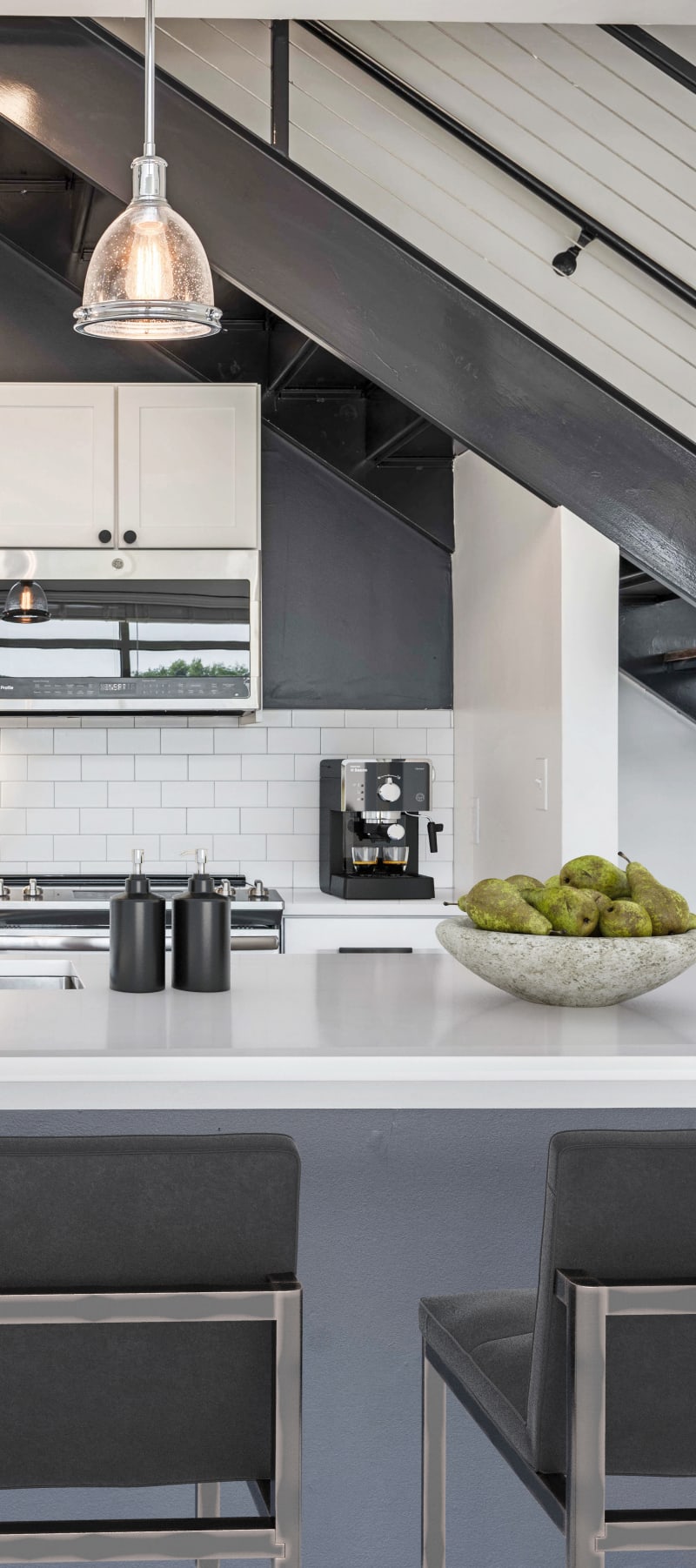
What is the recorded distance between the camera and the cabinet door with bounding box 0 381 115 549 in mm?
4371

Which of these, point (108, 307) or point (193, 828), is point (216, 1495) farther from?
point (193, 828)

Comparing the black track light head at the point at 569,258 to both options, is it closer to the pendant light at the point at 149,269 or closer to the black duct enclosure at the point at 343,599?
the black duct enclosure at the point at 343,599

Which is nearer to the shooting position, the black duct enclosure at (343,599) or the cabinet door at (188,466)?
the cabinet door at (188,466)

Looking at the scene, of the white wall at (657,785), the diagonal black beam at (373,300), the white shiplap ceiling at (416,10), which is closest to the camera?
the white shiplap ceiling at (416,10)

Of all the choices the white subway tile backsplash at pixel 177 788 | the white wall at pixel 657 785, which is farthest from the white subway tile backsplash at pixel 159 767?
the white wall at pixel 657 785

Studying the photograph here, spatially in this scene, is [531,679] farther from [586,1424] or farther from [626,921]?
[586,1424]

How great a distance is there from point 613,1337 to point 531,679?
2.72m

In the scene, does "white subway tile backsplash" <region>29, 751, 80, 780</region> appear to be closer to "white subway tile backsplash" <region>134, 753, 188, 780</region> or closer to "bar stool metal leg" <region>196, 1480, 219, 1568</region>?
"white subway tile backsplash" <region>134, 753, 188, 780</region>

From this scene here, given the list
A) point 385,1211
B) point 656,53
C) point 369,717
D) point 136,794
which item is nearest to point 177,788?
point 136,794

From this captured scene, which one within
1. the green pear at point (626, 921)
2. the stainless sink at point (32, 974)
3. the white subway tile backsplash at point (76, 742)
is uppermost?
the white subway tile backsplash at point (76, 742)

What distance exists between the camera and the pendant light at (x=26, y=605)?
424 centimetres

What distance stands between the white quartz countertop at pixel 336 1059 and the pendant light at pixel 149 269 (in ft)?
3.43

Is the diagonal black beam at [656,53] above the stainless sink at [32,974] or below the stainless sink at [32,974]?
above

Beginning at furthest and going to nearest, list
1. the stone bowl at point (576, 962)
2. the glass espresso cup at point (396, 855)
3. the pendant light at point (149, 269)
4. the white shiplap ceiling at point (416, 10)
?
the glass espresso cup at point (396, 855)
the white shiplap ceiling at point (416, 10)
the pendant light at point (149, 269)
the stone bowl at point (576, 962)
